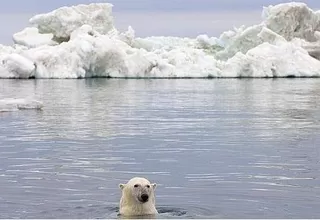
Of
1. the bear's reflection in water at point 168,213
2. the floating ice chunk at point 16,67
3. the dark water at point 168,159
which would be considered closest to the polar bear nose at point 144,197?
the bear's reflection in water at point 168,213

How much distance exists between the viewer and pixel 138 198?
26.6ft

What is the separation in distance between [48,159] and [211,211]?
504 cm

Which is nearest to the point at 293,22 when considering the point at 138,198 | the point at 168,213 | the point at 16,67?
the point at 16,67

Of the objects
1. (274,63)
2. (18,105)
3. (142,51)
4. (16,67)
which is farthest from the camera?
(274,63)

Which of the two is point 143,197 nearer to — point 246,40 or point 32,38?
point 246,40

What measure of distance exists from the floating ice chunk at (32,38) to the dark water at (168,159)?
92.4 feet

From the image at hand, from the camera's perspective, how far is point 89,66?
159 feet

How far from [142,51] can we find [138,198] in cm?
4112

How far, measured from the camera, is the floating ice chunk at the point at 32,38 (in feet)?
178

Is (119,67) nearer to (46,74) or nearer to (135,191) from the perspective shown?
(46,74)

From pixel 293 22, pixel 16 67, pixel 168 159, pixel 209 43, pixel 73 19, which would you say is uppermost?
pixel 73 19

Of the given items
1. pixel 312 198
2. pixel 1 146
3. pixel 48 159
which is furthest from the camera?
pixel 1 146

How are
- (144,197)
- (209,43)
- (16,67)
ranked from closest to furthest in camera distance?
(144,197) < (16,67) < (209,43)

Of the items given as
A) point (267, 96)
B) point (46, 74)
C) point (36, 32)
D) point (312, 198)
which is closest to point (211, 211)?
point (312, 198)
